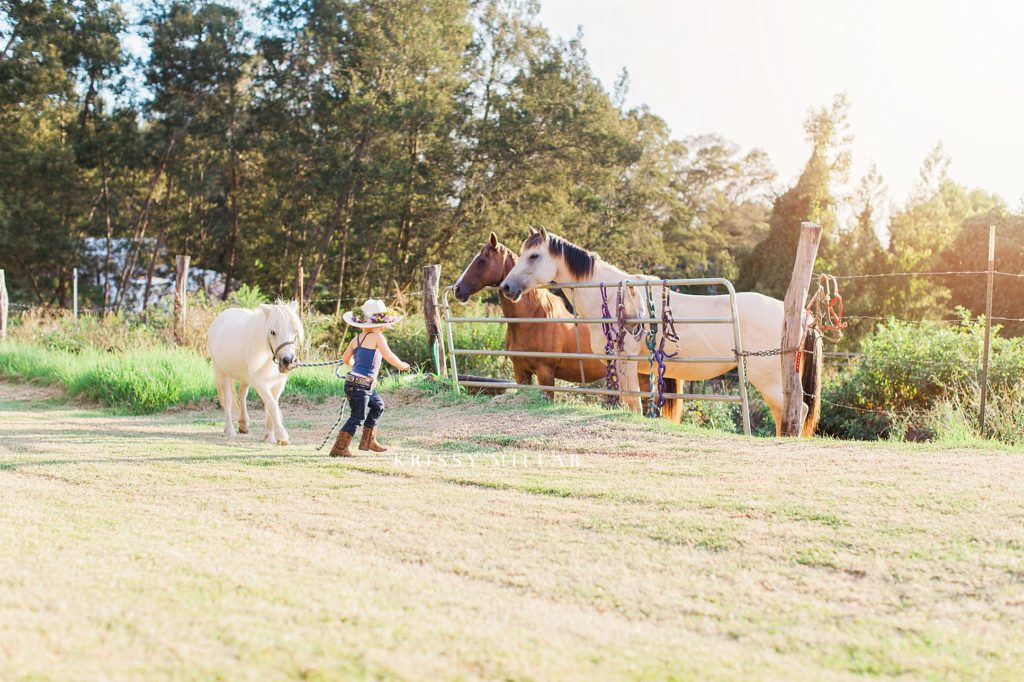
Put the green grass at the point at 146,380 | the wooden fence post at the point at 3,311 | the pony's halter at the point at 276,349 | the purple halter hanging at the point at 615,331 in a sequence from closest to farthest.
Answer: the pony's halter at the point at 276,349 → the purple halter hanging at the point at 615,331 → the green grass at the point at 146,380 → the wooden fence post at the point at 3,311

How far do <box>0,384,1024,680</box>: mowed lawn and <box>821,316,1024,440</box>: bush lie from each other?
185 inches

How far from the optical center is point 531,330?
949cm

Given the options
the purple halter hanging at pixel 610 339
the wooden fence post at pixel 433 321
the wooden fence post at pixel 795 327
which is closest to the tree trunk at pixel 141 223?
the wooden fence post at pixel 433 321

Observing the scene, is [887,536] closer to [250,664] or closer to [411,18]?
[250,664]

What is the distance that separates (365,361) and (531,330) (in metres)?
3.32

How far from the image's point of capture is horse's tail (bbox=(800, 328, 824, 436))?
8.29 m

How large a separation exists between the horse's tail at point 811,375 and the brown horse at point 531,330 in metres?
1.71

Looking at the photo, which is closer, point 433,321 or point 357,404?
point 357,404

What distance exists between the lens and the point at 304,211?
28.0 metres

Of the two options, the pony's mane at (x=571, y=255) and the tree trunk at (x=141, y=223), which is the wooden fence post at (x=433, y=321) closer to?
the pony's mane at (x=571, y=255)

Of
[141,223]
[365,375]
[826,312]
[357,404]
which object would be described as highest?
[141,223]

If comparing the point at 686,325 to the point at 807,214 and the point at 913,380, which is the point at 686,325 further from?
the point at 807,214

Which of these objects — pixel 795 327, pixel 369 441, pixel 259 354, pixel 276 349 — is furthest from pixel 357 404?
pixel 795 327

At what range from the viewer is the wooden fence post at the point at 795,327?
7.43m
